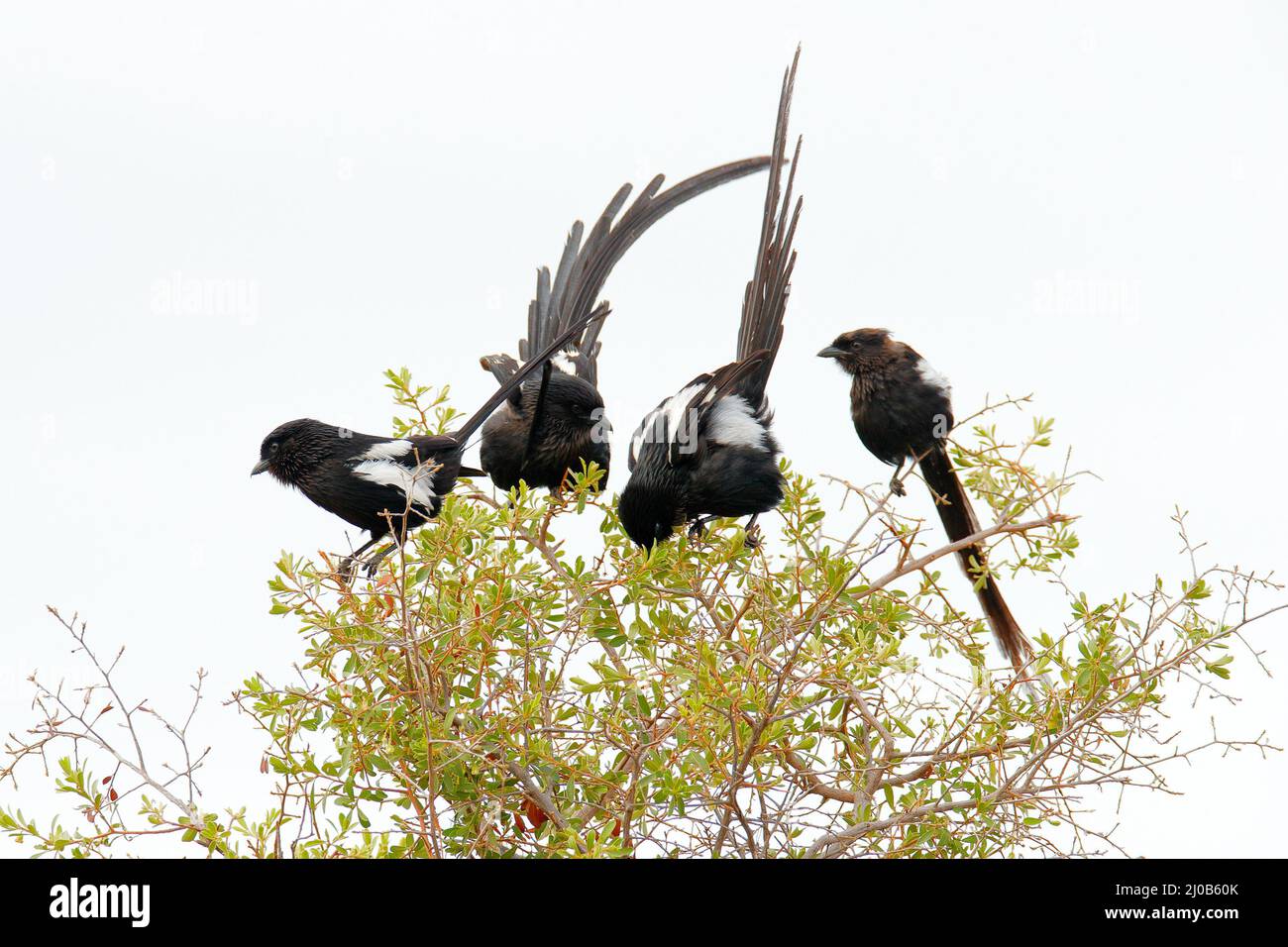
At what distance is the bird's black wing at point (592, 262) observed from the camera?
12.3 ft

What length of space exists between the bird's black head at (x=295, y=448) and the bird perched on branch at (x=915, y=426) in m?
1.29

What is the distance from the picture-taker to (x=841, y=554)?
2660 mm

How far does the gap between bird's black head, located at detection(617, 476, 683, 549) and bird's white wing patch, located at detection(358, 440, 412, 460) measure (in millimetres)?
569

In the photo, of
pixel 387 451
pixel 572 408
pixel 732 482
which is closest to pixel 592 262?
pixel 572 408

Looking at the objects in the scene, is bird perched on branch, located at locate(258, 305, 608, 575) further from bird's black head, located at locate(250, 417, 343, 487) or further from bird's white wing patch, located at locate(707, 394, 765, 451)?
bird's white wing patch, located at locate(707, 394, 765, 451)

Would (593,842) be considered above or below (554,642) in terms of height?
below

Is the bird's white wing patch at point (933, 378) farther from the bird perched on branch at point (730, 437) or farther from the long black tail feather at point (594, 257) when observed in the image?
the long black tail feather at point (594, 257)

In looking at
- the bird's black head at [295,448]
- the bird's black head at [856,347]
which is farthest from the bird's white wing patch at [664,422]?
the bird's black head at [295,448]

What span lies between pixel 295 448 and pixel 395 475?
0.33 metres

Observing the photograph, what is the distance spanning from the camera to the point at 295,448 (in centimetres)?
316

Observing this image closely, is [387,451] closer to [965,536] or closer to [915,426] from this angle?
[915,426]
